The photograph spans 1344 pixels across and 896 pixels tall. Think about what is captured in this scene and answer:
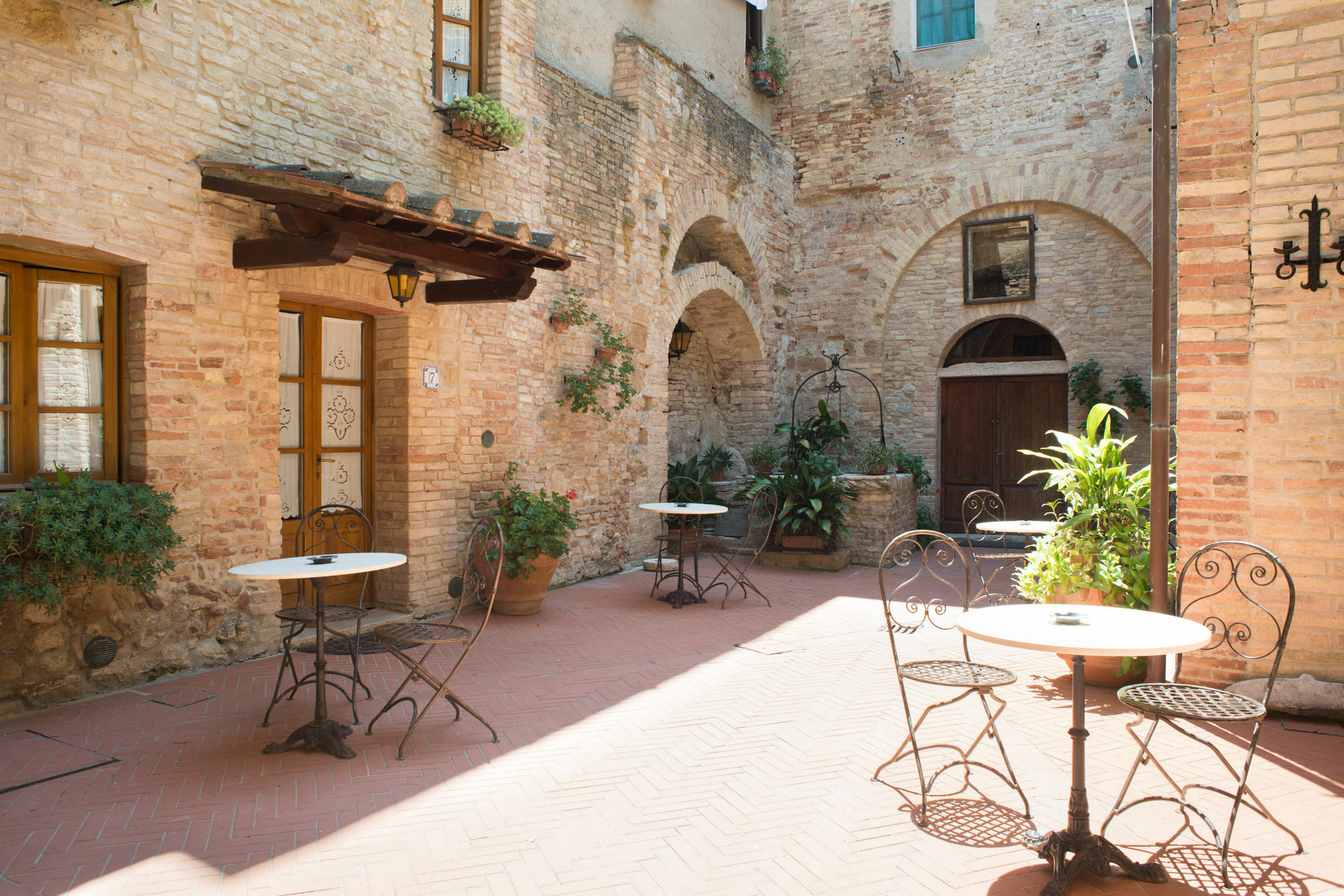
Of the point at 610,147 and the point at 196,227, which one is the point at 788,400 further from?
the point at 196,227

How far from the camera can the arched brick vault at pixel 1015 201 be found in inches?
403

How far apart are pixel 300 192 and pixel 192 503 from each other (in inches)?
72.9

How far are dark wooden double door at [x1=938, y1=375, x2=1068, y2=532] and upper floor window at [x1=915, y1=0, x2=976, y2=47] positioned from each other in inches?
181

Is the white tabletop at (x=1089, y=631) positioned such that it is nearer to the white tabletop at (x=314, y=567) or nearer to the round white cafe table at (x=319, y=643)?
the white tabletop at (x=314, y=567)

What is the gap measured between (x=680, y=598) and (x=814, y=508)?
246cm

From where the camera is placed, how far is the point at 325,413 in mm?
5988

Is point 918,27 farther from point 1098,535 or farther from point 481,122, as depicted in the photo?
point 1098,535

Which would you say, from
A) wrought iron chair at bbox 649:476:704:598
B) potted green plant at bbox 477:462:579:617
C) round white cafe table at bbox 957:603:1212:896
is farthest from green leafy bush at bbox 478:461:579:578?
round white cafe table at bbox 957:603:1212:896

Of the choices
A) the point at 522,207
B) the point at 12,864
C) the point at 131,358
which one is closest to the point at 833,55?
the point at 522,207

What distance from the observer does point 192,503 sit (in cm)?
478

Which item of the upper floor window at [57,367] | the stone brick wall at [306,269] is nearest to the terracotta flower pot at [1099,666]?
the stone brick wall at [306,269]

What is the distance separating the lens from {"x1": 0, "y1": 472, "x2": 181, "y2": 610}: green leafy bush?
383cm

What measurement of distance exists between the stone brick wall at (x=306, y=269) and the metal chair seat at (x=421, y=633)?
167cm

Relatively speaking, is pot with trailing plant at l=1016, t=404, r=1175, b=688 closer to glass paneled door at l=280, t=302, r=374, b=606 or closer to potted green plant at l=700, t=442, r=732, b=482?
glass paneled door at l=280, t=302, r=374, b=606
